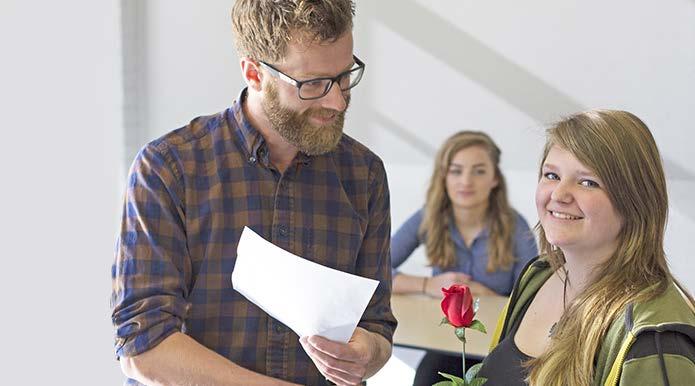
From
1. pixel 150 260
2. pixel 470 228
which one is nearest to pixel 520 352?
pixel 150 260

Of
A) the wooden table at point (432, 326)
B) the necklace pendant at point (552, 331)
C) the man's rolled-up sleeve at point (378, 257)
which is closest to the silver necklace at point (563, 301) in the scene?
the necklace pendant at point (552, 331)

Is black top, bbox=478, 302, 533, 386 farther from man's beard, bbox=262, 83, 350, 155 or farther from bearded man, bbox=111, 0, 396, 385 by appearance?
man's beard, bbox=262, 83, 350, 155

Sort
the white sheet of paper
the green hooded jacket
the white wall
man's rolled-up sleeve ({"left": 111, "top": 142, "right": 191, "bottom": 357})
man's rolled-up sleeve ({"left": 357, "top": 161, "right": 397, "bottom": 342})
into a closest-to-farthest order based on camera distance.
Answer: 1. the green hooded jacket
2. the white sheet of paper
3. man's rolled-up sleeve ({"left": 111, "top": 142, "right": 191, "bottom": 357})
4. man's rolled-up sleeve ({"left": 357, "top": 161, "right": 397, "bottom": 342})
5. the white wall

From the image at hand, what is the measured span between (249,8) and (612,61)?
10.5 ft

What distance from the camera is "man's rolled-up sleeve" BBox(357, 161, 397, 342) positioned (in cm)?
184

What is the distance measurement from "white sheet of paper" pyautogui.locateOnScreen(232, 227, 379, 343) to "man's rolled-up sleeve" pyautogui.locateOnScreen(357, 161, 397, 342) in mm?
246

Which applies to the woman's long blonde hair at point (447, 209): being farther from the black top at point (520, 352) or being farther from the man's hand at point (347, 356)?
the man's hand at point (347, 356)

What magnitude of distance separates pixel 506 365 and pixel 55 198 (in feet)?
8.87

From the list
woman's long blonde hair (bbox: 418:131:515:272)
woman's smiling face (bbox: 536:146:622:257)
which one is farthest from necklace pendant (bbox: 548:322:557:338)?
woman's long blonde hair (bbox: 418:131:515:272)

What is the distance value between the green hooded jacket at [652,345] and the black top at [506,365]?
0.20 metres

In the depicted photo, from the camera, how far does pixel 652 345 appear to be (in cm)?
139

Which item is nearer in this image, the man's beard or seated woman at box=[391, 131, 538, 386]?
the man's beard

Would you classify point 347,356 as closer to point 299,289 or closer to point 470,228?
point 299,289

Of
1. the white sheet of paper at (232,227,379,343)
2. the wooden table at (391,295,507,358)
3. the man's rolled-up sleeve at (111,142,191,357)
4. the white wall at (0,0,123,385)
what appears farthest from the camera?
the white wall at (0,0,123,385)
